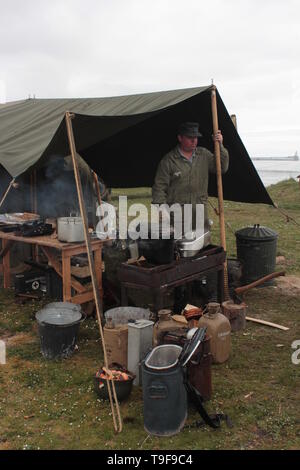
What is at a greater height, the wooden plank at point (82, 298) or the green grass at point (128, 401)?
the wooden plank at point (82, 298)

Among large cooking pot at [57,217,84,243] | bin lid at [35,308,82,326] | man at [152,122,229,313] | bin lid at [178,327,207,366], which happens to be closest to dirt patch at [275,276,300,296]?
man at [152,122,229,313]

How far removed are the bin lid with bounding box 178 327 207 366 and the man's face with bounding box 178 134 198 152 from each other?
260cm

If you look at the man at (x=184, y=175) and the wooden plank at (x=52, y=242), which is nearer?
the wooden plank at (x=52, y=242)

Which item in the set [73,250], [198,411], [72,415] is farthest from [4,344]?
[198,411]

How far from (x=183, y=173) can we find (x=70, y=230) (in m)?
1.49

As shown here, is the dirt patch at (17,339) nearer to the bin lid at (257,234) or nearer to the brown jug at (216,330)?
the brown jug at (216,330)

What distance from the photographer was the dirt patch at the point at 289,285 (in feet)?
20.4

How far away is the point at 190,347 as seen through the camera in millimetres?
3240

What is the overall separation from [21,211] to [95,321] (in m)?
2.74

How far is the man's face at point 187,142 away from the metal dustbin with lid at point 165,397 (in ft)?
9.25

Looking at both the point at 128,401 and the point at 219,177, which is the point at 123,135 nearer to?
the point at 219,177

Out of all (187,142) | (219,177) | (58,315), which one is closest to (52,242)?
(58,315)

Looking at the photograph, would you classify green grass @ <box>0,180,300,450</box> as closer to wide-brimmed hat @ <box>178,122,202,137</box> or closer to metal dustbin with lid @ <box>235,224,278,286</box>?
metal dustbin with lid @ <box>235,224,278,286</box>

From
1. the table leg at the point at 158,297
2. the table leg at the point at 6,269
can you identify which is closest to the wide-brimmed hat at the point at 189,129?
the table leg at the point at 158,297
